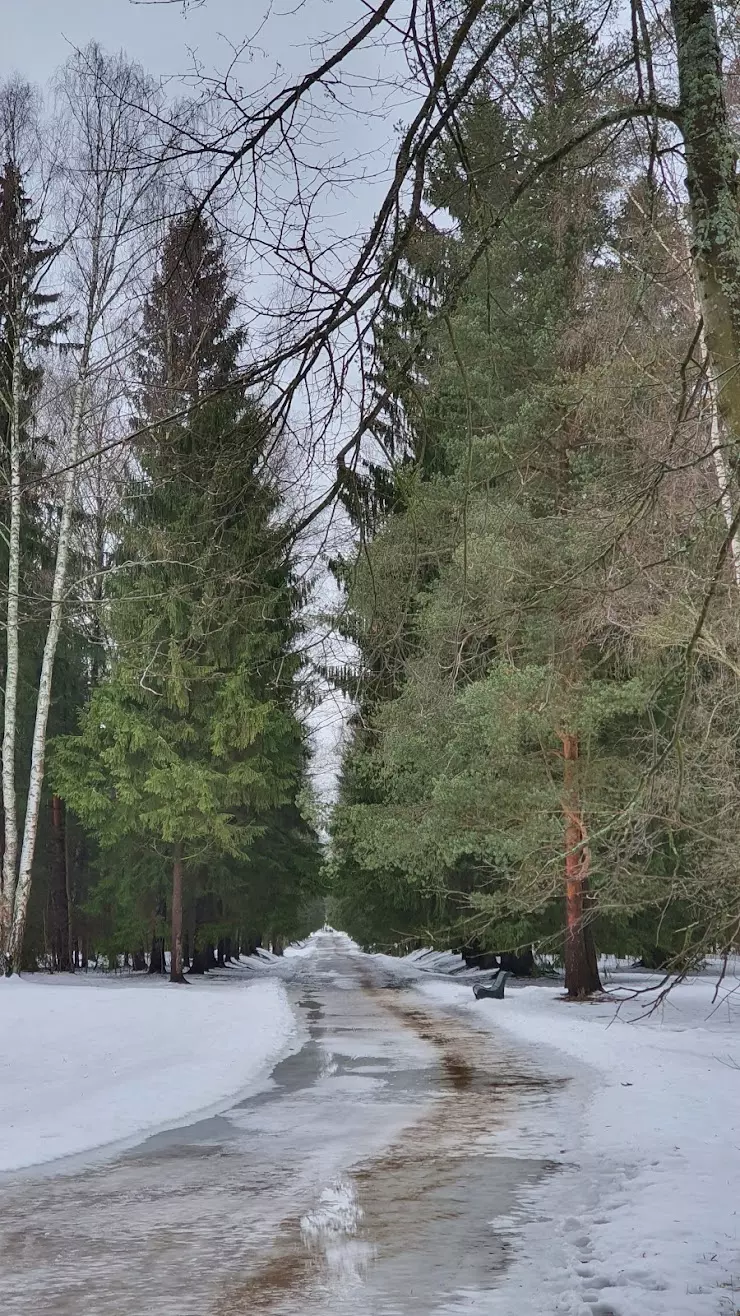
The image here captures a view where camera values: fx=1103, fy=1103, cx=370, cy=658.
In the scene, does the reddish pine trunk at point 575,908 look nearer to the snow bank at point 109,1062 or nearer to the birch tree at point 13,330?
the snow bank at point 109,1062

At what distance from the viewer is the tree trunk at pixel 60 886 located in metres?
32.5

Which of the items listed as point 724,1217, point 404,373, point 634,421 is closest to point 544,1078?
point 724,1217

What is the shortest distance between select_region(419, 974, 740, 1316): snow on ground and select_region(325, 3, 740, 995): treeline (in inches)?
52.0

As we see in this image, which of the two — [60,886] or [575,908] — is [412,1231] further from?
[60,886]

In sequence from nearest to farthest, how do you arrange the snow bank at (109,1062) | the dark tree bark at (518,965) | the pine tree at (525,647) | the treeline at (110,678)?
the snow bank at (109,1062), the pine tree at (525,647), the treeline at (110,678), the dark tree bark at (518,965)

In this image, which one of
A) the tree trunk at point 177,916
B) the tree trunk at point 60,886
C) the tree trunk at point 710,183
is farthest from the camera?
the tree trunk at point 60,886

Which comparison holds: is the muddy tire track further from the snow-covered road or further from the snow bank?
the snow bank

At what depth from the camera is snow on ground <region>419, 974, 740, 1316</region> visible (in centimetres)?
460

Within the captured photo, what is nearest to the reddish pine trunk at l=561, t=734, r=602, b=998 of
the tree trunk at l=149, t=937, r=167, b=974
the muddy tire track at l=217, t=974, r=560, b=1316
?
the muddy tire track at l=217, t=974, r=560, b=1316

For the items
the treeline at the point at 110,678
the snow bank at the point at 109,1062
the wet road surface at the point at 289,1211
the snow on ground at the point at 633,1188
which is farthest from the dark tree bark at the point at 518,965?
the wet road surface at the point at 289,1211

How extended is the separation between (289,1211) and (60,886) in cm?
2834

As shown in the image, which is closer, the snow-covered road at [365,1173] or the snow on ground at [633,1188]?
the snow on ground at [633,1188]

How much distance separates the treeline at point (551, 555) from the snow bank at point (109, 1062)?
127 inches

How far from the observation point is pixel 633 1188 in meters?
6.33
